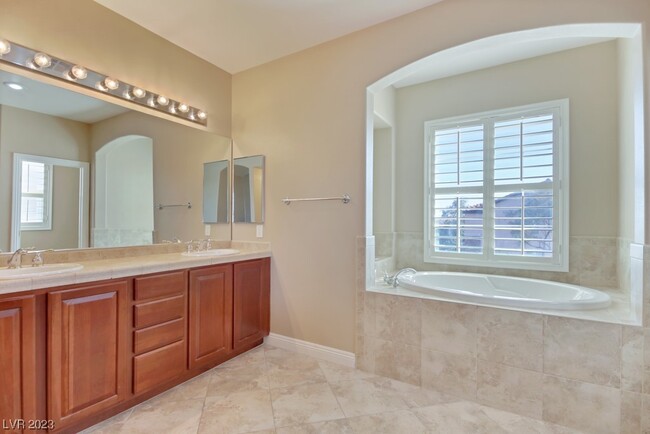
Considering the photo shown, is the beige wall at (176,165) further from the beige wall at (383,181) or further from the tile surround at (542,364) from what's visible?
the tile surround at (542,364)

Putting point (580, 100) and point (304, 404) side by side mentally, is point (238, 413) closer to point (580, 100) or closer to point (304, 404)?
point (304, 404)

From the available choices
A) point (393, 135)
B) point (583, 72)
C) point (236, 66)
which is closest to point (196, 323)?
point (236, 66)

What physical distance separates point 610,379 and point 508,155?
1939 millimetres

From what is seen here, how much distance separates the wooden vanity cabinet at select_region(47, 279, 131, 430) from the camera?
1511 millimetres

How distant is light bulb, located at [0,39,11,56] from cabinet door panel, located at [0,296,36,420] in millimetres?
1411

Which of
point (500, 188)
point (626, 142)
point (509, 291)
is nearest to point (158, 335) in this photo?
point (509, 291)

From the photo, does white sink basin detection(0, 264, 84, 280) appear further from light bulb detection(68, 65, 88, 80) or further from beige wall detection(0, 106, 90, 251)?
light bulb detection(68, 65, 88, 80)

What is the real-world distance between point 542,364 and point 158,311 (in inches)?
93.4

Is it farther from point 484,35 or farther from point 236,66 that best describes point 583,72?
point 236,66

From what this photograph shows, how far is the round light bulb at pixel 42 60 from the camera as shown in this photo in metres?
1.84

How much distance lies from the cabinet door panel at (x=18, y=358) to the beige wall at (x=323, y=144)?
5.57 ft

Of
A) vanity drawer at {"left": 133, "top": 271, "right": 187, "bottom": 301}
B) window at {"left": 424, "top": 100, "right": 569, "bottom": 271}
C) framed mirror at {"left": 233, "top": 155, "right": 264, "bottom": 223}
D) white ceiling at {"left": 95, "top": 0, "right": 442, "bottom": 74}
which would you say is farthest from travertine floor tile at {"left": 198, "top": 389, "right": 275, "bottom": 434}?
white ceiling at {"left": 95, "top": 0, "right": 442, "bottom": 74}

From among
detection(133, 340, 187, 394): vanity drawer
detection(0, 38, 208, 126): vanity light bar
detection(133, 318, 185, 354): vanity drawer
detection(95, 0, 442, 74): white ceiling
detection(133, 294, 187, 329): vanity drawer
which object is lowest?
detection(133, 340, 187, 394): vanity drawer

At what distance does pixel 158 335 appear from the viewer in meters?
1.97
